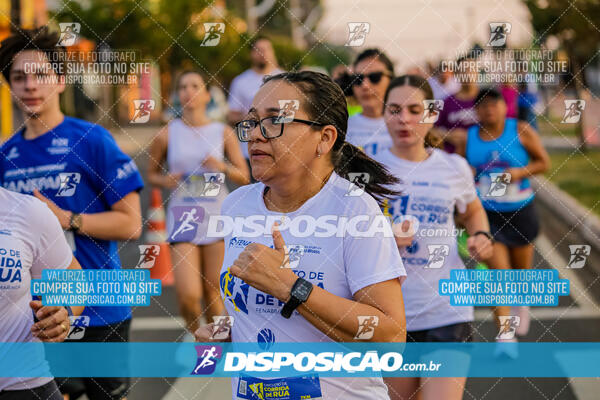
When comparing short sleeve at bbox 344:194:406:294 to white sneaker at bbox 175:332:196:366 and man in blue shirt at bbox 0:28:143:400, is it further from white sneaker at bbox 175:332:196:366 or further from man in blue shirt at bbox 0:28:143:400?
white sneaker at bbox 175:332:196:366

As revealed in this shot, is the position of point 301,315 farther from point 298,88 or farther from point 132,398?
point 132,398

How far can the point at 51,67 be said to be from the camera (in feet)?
12.1

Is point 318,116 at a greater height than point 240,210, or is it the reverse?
point 318,116

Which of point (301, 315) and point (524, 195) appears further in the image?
point (524, 195)

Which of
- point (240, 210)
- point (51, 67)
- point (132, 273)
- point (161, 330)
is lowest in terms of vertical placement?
point (161, 330)

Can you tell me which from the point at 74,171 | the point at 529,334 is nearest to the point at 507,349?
the point at 529,334

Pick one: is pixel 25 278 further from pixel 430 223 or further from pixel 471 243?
pixel 471 243

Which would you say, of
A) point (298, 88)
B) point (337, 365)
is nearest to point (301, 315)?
point (337, 365)

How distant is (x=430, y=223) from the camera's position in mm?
3885

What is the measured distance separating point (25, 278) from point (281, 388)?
3.28 feet

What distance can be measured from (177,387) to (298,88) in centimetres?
288

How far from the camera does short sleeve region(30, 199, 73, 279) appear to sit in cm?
286

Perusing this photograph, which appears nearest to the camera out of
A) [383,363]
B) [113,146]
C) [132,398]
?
[383,363]

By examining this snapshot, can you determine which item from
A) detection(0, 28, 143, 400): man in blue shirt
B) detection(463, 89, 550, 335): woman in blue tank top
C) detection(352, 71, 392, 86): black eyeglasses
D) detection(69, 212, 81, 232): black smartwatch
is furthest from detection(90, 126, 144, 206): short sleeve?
detection(463, 89, 550, 335): woman in blue tank top
